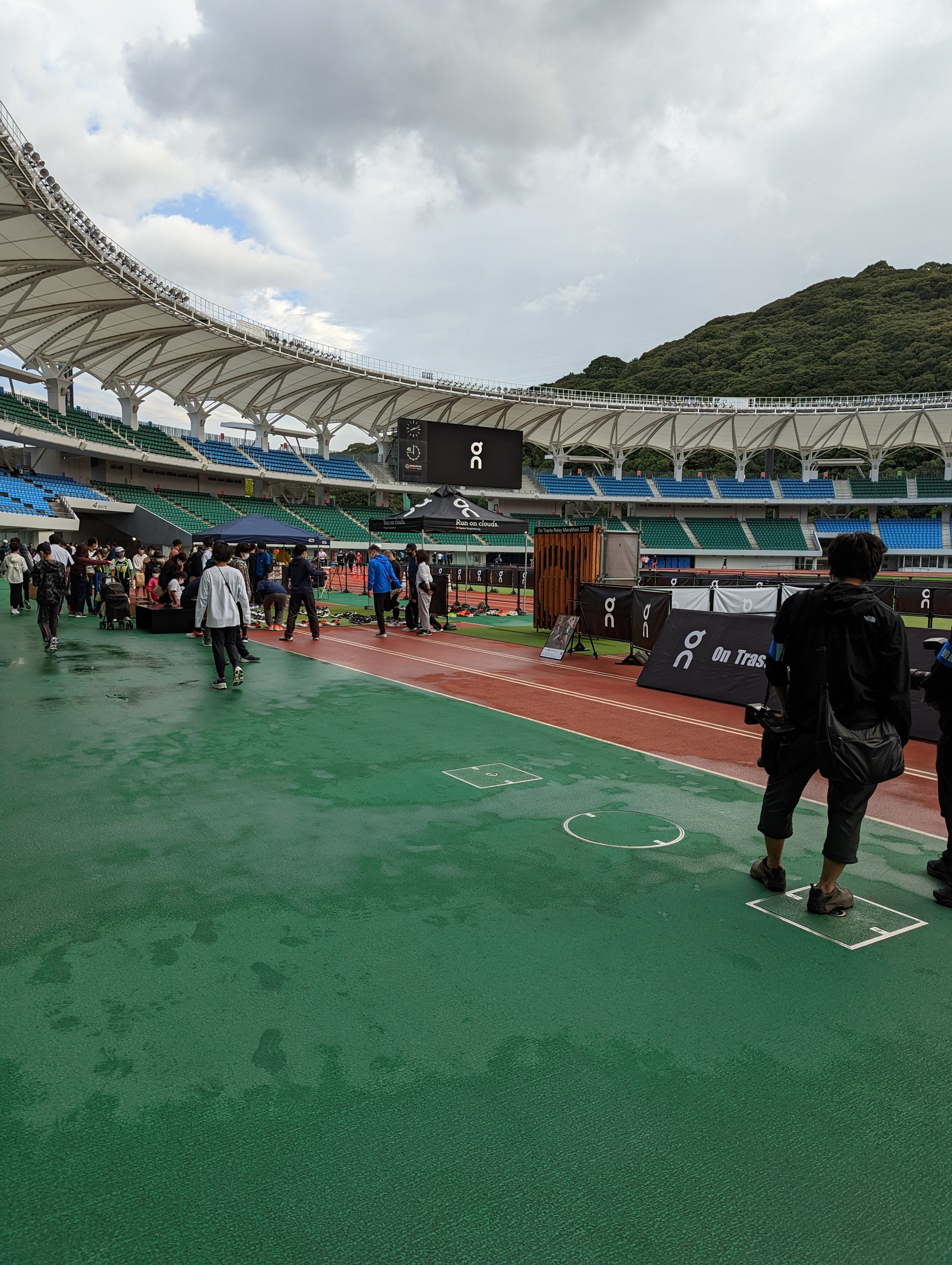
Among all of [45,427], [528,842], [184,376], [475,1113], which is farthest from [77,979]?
[184,376]

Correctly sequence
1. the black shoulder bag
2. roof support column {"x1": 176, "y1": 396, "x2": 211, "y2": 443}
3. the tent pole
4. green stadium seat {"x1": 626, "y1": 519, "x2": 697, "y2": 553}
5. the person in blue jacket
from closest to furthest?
the black shoulder bag < the person in blue jacket < the tent pole < roof support column {"x1": 176, "y1": 396, "x2": 211, "y2": 443} < green stadium seat {"x1": 626, "y1": 519, "x2": 697, "y2": 553}

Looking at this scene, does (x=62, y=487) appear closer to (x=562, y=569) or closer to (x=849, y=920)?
(x=562, y=569)

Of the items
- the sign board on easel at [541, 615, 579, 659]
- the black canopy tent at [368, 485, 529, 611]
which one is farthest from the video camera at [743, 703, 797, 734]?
the black canopy tent at [368, 485, 529, 611]

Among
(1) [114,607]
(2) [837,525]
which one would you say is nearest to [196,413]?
(1) [114,607]

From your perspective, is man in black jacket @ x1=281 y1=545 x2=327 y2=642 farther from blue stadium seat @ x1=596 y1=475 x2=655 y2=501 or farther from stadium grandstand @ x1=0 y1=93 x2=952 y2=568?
blue stadium seat @ x1=596 y1=475 x2=655 y2=501

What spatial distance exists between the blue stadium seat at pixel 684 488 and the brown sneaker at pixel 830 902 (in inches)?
2590

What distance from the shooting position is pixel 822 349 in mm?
94188

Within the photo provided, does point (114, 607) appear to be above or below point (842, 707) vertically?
below

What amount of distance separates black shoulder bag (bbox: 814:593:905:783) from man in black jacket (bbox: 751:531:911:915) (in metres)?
0.04

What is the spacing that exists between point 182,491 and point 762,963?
52304 millimetres

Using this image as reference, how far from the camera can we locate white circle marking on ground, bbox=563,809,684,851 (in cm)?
484

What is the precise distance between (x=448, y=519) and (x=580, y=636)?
5250mm

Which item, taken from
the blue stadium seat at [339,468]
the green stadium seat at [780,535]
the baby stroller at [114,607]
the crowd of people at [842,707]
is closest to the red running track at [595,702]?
the crowd of people at [842,707]

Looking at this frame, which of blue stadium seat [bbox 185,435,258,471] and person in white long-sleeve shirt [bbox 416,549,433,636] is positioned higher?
blue stadium seat [bbox 185,435,258,471]
